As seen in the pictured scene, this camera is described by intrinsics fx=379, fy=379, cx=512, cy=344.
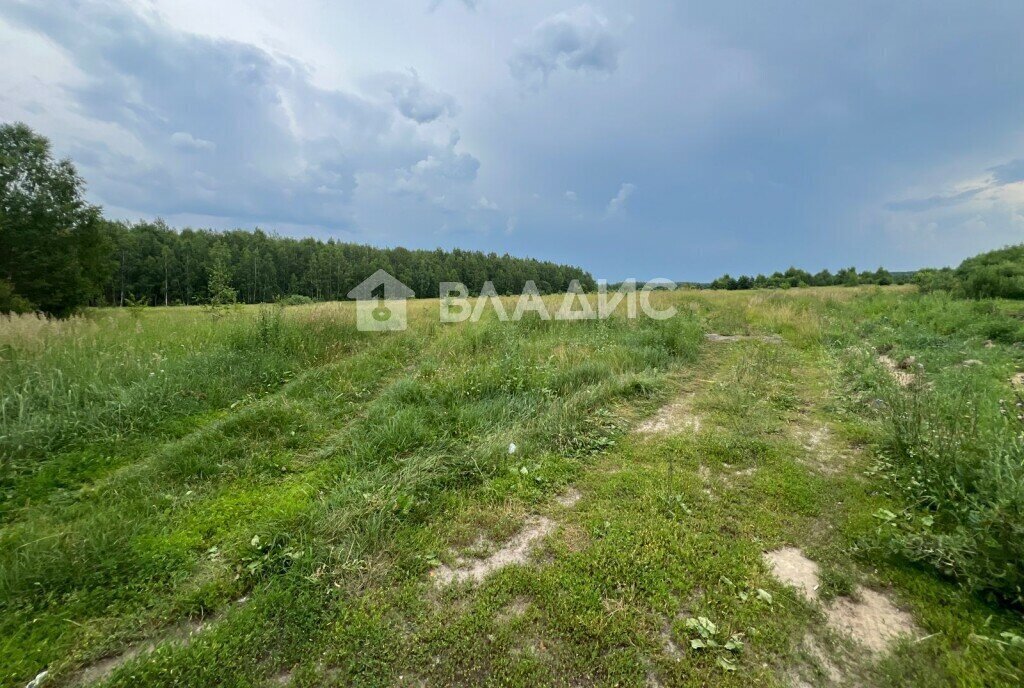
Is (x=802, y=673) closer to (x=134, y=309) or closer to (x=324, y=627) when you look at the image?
(x=324, y=627)

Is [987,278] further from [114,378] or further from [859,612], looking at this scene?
[114,378]

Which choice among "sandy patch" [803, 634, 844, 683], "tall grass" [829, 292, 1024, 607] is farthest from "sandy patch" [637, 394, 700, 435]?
"sandy patch" [803, 634, 844, 683]

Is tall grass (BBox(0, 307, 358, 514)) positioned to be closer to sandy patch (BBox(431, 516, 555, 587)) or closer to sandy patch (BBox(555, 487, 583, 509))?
sandy patch (BBox(431, 516, 555, 587))

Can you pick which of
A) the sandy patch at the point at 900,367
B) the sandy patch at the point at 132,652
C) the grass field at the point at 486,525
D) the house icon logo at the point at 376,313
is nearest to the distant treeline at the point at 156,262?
the house icon logo at the point at 376,313

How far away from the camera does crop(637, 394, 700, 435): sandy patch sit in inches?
206

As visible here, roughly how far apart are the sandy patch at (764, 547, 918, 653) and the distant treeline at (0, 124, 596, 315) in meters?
10.5

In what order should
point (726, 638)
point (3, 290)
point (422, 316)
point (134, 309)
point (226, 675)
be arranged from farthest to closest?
point (3, 290) → point (134, 309) → point (422, 316) → point (726, 638) → point (226, 675)

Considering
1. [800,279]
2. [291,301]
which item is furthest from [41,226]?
[800,279]

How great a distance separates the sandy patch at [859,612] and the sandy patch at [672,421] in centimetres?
238

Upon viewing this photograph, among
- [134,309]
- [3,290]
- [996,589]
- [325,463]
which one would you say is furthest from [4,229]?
[996,589]

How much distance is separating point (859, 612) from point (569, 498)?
2.12 metres

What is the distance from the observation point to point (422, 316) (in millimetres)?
11773

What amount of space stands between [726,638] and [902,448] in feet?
11.9

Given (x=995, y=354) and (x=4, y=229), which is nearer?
(x=995, y=354)
